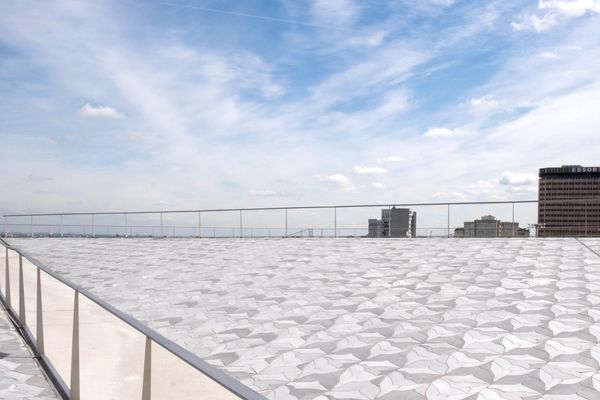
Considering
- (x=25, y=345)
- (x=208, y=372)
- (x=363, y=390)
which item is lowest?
(x=363, y=390)

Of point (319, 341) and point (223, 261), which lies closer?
point (319, 341)

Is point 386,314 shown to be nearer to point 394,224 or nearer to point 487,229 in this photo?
point 487,229

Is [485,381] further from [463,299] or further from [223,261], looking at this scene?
[223,261]

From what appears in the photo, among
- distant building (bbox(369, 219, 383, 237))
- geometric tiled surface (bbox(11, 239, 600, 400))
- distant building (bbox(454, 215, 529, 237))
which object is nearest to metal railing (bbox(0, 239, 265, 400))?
geometric tiled surface (bbox(11, 239, 600, 400))

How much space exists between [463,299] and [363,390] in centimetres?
552

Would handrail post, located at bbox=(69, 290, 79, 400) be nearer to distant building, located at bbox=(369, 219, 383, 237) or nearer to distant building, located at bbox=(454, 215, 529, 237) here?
distant building, located at bbox=(454, 215, 529, 237)

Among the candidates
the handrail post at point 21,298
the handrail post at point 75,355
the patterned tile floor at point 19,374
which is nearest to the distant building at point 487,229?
the handrail post at point 21,298

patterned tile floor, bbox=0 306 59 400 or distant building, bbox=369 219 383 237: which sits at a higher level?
distant building, bbox=369 219 383 237

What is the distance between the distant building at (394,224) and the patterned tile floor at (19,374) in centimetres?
1984

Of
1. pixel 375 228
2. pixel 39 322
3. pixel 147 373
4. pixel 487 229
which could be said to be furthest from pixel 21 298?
pixel 487 229

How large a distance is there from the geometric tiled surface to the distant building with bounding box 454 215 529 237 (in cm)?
239

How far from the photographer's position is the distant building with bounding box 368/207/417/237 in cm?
2555

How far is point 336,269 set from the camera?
16422 mm

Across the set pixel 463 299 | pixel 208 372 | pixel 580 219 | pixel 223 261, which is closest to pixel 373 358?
pixel 463 299
